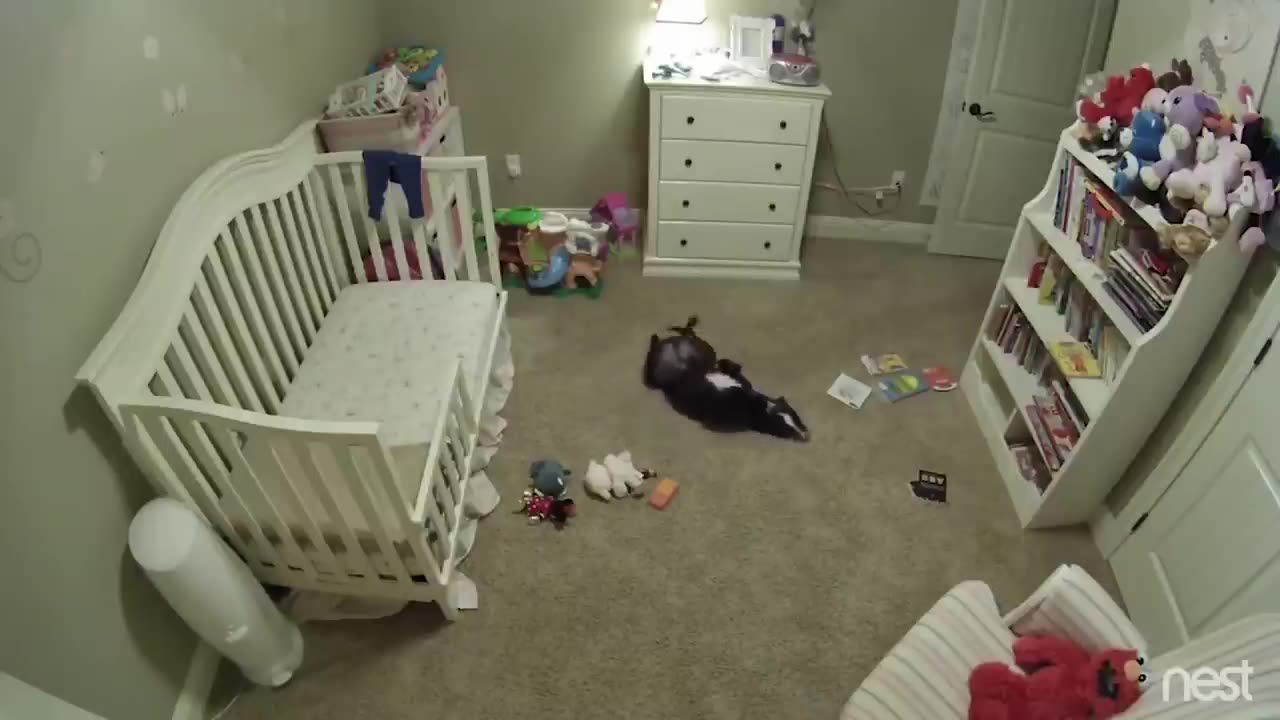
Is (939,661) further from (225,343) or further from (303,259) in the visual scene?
(303,259)

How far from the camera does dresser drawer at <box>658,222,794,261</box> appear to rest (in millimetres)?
3186

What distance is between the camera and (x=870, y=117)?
128 inches

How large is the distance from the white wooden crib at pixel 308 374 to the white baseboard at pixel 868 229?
1773mm

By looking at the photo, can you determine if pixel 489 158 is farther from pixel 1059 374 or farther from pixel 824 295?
pixel 1059 374

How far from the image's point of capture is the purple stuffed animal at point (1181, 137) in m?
1.68

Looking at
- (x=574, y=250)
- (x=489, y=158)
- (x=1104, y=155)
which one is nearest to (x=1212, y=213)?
(x=1104, y=155)

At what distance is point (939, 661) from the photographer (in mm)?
1444

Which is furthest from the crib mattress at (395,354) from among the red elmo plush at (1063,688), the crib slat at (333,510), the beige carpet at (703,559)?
the red elmo plush at (1063,688)

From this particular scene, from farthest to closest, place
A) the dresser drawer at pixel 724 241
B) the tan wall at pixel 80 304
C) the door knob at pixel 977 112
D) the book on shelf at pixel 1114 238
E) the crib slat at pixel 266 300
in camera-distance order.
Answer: the dresser drawer at pixel 724 241 < the door knob at pixel 977 112 < the crib slat at pixel 266 300 < the book on shelf at pixel 1114 238 < the tan wall at pixel 80 304

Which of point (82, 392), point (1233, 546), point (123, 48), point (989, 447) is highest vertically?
point (123, 48)

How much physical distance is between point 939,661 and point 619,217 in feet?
7.73

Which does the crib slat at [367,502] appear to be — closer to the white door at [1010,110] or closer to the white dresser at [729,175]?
the white dresser at [729,175]

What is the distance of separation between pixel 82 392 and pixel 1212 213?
7.79ft

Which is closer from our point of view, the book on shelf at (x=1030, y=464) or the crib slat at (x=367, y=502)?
the crib slat at (x=367, y=502)
